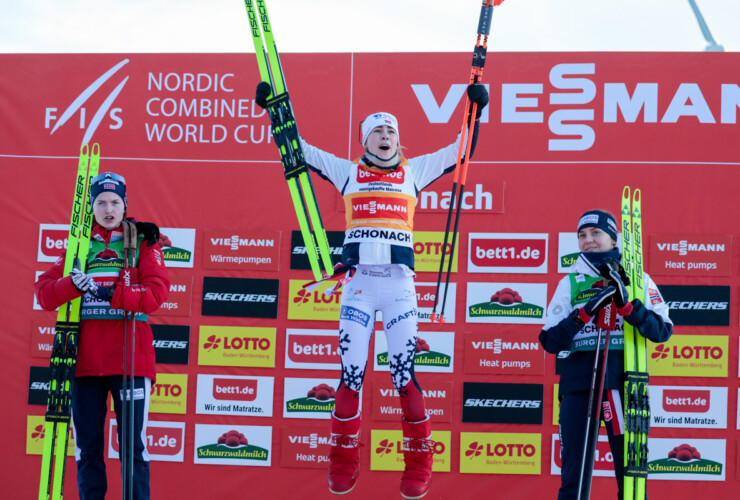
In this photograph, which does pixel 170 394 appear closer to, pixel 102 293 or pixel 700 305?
pixel 102 293

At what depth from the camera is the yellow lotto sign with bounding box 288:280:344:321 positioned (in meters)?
4.61

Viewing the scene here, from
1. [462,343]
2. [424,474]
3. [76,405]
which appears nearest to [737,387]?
[462,343]

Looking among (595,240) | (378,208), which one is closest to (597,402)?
(595,240)

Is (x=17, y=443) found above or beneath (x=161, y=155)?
beneath

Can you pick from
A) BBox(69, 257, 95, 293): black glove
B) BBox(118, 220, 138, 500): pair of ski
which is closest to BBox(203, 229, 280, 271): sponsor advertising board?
BBox(118, 220, 138, 500): pair of ski

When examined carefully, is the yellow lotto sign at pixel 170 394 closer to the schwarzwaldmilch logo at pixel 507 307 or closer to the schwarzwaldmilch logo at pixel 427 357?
the schwarzwaldmilch logo at pixel 427 357

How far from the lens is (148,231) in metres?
3.11

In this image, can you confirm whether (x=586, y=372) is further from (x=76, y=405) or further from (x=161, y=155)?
(x=161, y=155)

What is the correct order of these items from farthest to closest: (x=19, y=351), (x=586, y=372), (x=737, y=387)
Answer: (x=19, y=351), (x=737, y=387), (x=586, y=372)

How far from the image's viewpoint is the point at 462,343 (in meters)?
4.56

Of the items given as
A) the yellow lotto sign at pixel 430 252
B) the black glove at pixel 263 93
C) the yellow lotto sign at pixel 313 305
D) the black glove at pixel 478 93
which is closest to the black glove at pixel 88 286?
the black glove at pixel 263 93

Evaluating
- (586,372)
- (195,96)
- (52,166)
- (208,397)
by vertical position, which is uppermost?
(195,96)

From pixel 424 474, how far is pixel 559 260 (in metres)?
2.00

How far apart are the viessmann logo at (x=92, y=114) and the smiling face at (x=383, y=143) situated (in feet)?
7.49
